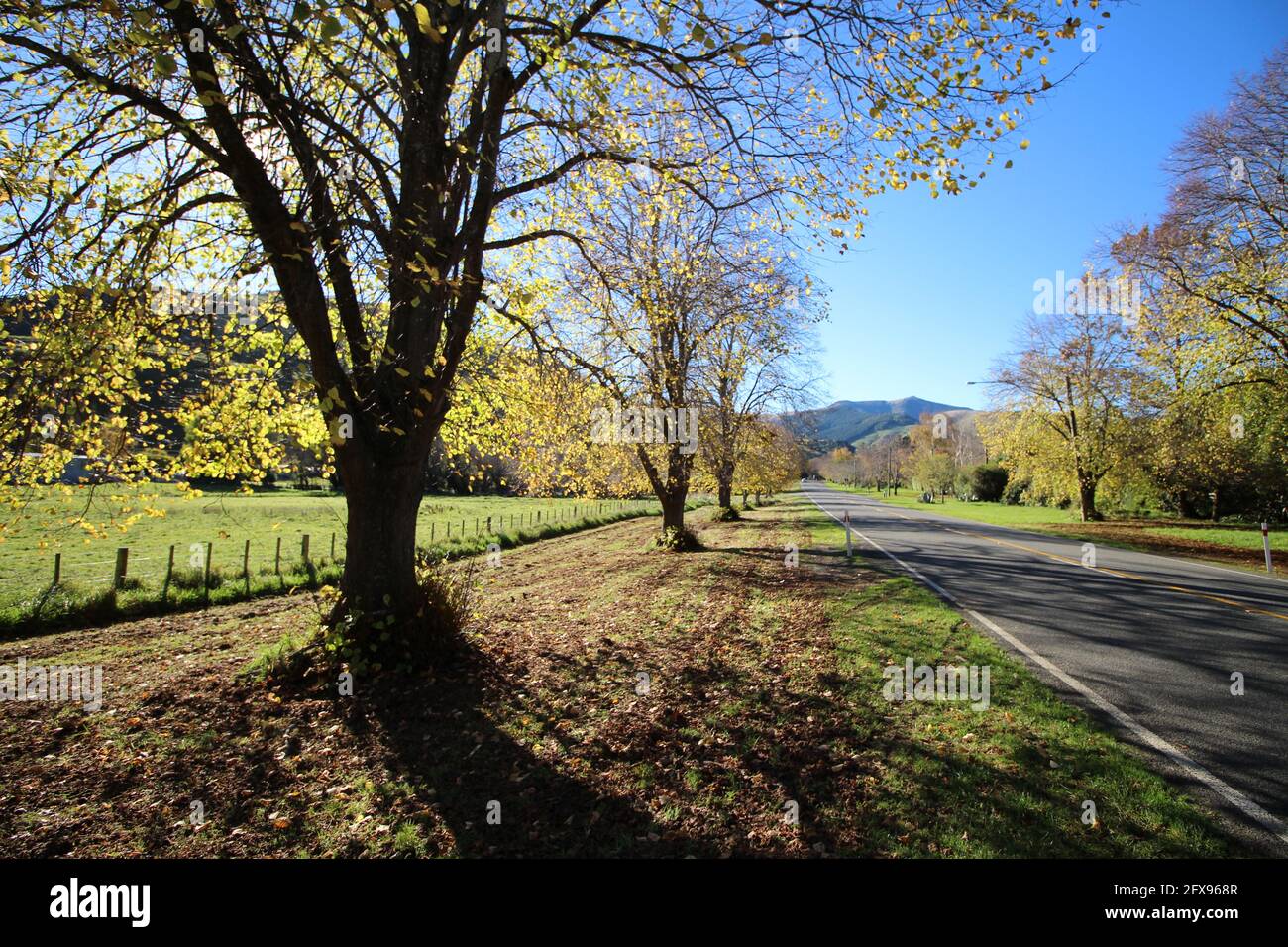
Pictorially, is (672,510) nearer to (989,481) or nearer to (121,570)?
(121,570)

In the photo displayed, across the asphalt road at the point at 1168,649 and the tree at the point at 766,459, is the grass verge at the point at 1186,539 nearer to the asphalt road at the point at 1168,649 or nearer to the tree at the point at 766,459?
the asphalt road at the point at 1168,649

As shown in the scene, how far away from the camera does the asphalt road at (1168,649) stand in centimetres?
410

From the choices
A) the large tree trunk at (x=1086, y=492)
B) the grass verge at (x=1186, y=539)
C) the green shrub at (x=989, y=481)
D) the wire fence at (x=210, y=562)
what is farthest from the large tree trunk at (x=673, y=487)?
the green shrub at (x=989, y=481)

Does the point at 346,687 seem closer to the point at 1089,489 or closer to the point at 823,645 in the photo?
the point at 823,645

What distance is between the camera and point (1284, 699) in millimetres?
5164

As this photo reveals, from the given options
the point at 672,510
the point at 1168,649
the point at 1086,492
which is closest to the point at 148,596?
the point at 672,510

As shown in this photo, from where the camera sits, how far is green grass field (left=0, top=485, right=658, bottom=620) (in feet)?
22.8

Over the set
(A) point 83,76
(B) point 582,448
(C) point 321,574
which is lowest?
(C) point 321,574

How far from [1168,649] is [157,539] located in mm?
29627

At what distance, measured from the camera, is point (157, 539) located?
22734 mm

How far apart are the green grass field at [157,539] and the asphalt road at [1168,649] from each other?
8.35 metres

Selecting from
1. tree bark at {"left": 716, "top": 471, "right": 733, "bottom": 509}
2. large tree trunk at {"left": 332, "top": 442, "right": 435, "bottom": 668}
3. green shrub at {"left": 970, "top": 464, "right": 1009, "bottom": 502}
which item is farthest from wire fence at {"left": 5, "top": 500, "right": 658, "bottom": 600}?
green shrub at {"left": 970, "top": 464, "right": 1009, "bottom": 502}
